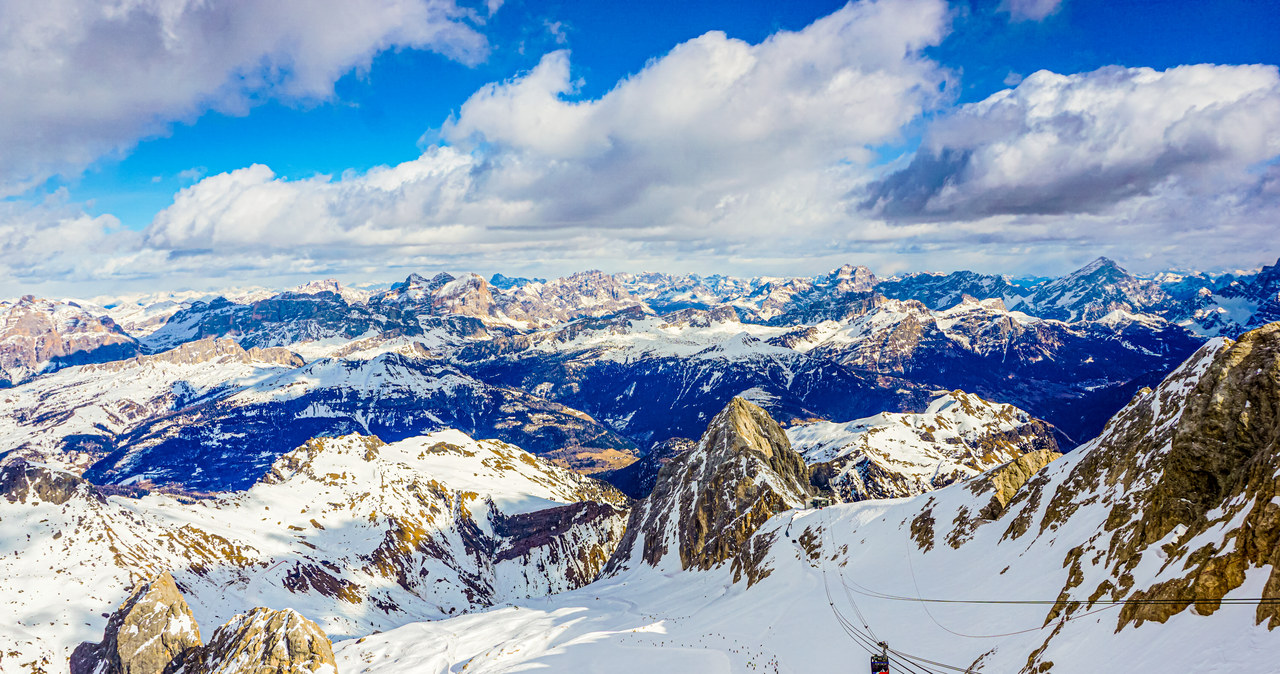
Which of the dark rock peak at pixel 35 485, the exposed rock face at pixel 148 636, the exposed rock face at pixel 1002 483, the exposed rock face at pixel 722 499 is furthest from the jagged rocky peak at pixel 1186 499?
the dark rock peak at pixel 35 485

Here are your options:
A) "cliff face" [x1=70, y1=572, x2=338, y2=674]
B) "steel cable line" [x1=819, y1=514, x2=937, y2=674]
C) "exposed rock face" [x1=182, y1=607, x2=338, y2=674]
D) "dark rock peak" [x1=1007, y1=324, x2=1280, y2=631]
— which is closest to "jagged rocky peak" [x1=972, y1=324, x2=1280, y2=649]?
"dark rock peak" [x1=1007, y1=324, x2=1280, y2=631]

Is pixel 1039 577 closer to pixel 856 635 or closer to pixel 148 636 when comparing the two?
pixel 856 635

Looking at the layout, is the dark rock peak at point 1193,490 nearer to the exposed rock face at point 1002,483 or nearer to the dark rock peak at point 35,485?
the exposed rock face at point 1002,483

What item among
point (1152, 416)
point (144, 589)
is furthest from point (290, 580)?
point (1152, 416)

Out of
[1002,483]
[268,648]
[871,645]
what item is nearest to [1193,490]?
[871,645]

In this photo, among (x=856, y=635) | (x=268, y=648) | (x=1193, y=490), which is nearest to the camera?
(x=1193, y=490)

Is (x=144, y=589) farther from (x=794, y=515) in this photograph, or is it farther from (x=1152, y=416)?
(x=1152, y=416)

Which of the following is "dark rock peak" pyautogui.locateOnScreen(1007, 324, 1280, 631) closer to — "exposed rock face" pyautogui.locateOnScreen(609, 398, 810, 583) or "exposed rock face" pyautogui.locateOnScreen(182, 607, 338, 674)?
"exposed rock face" pyautogui.locateOnScreen(609, 398, 810, 583)
